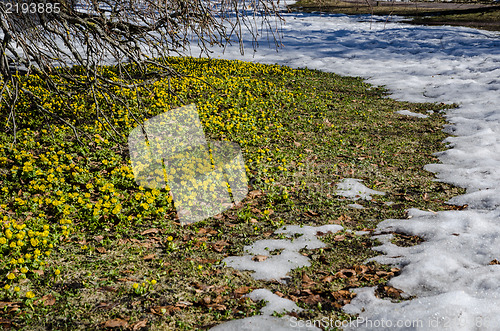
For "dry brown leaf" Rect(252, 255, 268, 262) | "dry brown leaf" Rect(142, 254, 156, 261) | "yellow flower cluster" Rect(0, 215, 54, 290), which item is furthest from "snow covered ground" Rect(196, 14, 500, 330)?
"yellow flower cluster" Rect(0, 215, 54, 290)

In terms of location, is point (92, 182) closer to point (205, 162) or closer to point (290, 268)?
point (205, 162)

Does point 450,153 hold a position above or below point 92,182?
below

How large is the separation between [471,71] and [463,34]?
18.6 feet

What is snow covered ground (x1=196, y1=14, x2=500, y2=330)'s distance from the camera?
2666 mm

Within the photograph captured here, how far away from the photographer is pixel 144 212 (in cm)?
436

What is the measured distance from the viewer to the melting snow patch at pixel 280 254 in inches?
137

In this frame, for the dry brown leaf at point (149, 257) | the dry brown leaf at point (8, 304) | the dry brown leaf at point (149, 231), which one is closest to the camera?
the dry brown leaf at point (8, 304)

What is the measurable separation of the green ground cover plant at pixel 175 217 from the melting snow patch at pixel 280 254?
0.11 m

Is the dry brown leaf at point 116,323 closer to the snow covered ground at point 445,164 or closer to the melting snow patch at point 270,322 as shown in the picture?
the melting snow patch at point 270,322


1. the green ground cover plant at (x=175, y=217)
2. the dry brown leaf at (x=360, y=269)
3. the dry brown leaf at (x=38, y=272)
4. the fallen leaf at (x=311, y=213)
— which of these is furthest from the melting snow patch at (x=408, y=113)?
the dry brown leaf at (x=38, y=272)

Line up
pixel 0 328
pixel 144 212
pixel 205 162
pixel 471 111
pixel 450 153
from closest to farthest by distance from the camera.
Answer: pixel 0 328 → pixel 144 212 → pixel 205 162 → pixel 450 153 → pixel 471 111

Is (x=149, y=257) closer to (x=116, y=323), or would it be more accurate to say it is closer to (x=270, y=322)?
(x=116, y=323)

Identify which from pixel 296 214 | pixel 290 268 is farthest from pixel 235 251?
pixel 296 214

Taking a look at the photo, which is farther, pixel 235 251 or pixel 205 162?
pixel 205 162
